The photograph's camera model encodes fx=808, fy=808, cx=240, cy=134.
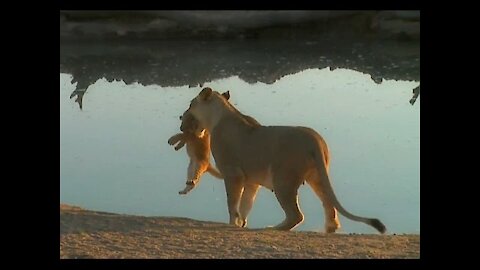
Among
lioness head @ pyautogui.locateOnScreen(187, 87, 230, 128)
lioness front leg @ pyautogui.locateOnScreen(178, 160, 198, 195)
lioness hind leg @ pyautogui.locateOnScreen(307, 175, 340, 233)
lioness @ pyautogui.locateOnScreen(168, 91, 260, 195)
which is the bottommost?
lioness hind leg @ pyautogui.locateOnScreen(307, 175, 340, 233)

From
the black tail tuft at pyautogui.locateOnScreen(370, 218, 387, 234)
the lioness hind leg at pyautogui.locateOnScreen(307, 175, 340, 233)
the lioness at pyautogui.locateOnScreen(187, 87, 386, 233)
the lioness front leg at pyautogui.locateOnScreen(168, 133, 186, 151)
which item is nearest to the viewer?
the black tail tuft at pyautogui.locateOnScreen(370, 218, 387, 234)

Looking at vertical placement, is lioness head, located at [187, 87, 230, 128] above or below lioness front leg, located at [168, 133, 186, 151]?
above

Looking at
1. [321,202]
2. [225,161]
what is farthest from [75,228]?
[321,202]

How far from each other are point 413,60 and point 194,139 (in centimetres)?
122

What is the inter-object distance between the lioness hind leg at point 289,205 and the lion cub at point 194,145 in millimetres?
542

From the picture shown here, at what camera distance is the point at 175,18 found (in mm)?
3947

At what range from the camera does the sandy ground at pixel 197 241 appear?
10.0 feet

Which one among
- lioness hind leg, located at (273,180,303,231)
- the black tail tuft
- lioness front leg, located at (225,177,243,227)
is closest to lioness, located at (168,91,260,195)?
lioness front leg, located at (225,177,243,227)

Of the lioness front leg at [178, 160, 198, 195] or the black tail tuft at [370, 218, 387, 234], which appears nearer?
the black tail tuft at [370, 218, 387, 234]

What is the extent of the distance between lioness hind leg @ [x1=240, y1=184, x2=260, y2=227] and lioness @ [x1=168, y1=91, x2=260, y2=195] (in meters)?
0.19

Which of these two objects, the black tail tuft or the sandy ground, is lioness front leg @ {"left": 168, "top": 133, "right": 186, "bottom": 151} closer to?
the sandy ground

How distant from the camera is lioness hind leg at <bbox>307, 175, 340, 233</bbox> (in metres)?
3.56

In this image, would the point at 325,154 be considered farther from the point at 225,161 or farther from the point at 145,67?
the point at 145,67

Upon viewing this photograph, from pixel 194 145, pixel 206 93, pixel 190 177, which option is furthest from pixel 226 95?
pixel 190 177
